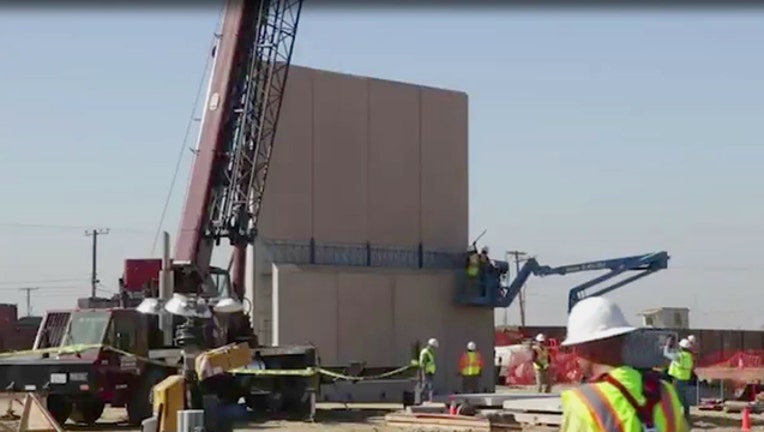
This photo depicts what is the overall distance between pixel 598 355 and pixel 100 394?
19.8 metres

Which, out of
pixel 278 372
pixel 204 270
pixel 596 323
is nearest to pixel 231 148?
pixel 204 270

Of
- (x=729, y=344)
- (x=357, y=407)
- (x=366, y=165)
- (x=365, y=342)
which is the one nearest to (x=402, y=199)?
(x=366, y=165)

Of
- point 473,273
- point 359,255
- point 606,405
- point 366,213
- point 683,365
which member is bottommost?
point 683,365

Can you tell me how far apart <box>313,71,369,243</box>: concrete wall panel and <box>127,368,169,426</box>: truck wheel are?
12685mm

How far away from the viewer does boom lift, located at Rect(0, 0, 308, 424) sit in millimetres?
24203

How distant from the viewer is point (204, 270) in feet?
95.3

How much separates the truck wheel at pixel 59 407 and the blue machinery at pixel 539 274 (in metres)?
17.3

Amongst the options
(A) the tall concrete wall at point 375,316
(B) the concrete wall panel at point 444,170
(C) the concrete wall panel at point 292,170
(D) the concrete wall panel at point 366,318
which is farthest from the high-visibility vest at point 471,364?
(B) the concrete wall panel at point 444,170

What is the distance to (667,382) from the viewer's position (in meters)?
5.53

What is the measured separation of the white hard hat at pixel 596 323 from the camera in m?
5.25

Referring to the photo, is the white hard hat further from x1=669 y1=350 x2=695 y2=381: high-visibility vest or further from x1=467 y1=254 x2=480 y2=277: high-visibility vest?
x1=467 y1=254 x2=480 y2=277: high-visibility vest

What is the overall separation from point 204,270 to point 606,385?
952 inches

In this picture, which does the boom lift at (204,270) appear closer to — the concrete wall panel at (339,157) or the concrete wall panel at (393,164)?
the concrete wall panel at (339,157)

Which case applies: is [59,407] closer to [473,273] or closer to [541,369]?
[541,369]
